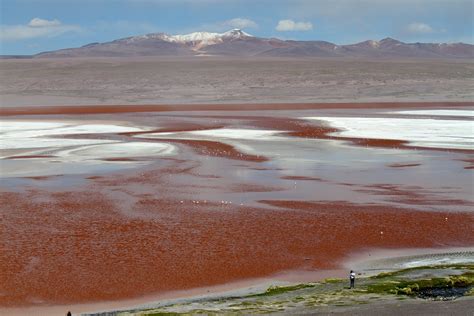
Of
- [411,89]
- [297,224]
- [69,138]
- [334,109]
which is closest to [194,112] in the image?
[334,109]

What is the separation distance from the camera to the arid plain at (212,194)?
1366 centimetres

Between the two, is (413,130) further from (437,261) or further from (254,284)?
(254,284)

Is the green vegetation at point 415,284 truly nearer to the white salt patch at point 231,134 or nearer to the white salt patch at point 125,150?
the white salt patch at point 125,150

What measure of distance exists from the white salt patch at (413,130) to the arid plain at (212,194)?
9cm

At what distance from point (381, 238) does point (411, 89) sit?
5127 centimetres

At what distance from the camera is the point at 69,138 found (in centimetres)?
3391

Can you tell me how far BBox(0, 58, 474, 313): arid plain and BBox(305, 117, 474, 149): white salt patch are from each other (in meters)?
0.09

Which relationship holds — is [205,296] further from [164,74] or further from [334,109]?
[164,74]

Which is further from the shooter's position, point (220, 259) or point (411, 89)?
point (411, 89)

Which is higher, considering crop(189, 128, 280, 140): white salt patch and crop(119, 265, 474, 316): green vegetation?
crop(189, 128, 280, 140): white salt patch

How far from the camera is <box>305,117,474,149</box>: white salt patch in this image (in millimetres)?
31680

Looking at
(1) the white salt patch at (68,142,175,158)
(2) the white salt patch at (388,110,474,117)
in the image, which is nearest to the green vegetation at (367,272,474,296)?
(1) the white salt patch at (68,142,175,158)

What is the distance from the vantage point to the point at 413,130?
1448 inches

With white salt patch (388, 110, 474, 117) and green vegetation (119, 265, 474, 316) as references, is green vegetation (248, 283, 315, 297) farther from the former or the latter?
white salt patch (388, 110, 474, 117)
